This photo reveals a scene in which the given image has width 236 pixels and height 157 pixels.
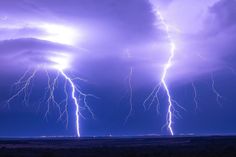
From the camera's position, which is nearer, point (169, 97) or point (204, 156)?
point (204, 156)

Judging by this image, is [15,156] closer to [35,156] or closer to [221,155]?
[35,156]

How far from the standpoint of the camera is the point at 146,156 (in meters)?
26.9

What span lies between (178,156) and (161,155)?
1.50 metres

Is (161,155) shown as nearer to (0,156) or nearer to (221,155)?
(221,155)

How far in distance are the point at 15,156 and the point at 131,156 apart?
Result: 7787 millimetres

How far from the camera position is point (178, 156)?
26219 mm

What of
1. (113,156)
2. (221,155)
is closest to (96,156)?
(113,156)

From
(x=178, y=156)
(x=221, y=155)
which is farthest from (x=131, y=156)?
(x=221, y=155)

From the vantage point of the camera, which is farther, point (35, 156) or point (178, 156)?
point (35, 156)

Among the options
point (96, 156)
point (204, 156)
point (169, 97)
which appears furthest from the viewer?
point (169, 97)

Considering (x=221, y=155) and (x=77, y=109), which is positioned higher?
(x=77, y=109)

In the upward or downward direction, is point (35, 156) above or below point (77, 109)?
below

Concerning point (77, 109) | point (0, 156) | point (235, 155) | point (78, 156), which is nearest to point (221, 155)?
point (235, 155)

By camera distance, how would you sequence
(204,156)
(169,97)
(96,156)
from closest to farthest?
(204,156) → (96,156) → (169,97)
